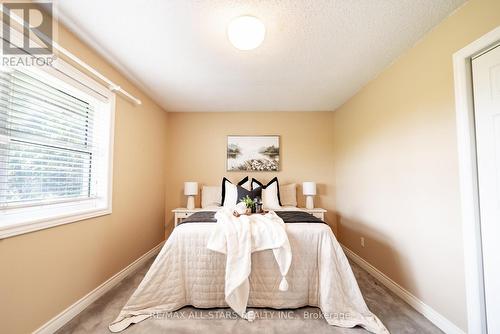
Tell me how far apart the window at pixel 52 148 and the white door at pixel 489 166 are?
3.07 metres

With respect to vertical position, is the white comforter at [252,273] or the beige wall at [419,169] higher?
the beige wall at [419,169]

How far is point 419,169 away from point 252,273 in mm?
1784

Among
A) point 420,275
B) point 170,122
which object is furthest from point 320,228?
point 170,122

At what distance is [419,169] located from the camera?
1.81 meters

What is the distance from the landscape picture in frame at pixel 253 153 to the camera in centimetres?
371

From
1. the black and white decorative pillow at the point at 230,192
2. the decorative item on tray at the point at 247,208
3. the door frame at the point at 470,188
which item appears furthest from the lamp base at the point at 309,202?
the door frame at the point at 470,188

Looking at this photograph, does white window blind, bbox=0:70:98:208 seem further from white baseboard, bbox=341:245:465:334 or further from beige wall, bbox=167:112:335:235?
white baseboard, bbox=341:245:465:334

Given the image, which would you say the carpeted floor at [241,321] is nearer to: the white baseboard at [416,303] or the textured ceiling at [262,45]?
the white baseboard at [416,303]

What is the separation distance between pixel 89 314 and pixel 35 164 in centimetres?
132

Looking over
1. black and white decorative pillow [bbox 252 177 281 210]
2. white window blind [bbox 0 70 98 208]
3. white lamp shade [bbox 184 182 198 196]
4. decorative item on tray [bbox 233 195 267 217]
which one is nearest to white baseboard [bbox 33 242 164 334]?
white window blind [bbox 0 70 98 208]

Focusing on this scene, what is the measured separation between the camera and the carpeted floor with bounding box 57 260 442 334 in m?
1.55

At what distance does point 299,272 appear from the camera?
1.80m

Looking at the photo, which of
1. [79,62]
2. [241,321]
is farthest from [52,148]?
[241,321]

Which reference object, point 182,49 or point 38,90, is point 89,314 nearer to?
point 38,90
